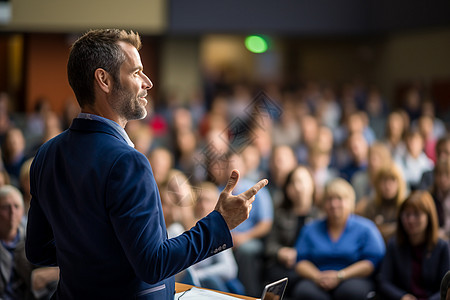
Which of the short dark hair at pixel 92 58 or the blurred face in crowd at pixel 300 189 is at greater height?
the short dark hair at pixel 92 58

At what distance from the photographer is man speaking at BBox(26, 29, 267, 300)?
986 mm

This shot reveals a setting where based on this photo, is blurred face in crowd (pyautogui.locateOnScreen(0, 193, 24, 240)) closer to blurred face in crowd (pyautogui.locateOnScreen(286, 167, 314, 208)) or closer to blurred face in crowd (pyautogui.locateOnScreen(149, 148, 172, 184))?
blurred face in crowd (pyautogui.locateOnScreen(149, 148, 172, 184))

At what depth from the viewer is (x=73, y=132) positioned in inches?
44.0

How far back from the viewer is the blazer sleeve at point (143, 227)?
38.2 inches

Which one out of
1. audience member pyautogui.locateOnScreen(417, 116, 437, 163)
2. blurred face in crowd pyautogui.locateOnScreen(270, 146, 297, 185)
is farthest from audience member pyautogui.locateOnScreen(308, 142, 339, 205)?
audience member pyautogui.locateOnScreen(417, 116, 437, 163)

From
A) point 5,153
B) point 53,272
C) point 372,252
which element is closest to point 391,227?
point 372,252

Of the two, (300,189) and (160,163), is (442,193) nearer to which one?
(300,189)

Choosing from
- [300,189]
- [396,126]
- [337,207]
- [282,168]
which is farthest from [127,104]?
[396,126]

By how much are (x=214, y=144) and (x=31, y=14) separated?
5925 mm

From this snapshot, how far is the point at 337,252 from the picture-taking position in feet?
9.24

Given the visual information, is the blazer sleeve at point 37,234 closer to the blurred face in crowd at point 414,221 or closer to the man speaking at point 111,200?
the man speaking at point 111,200

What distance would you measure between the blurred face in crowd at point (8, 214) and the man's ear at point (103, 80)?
1528 mm

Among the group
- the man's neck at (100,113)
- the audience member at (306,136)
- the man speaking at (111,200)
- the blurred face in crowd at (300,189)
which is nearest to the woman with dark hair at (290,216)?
the blurred face in crowd at (300,189)

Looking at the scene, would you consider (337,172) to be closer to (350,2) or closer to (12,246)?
(12,246)
